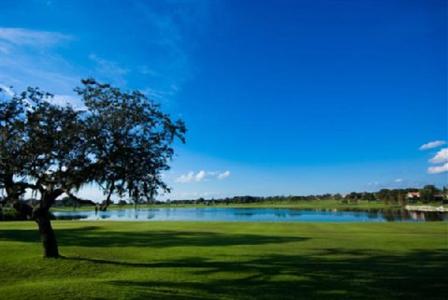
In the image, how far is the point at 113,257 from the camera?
64.0 ft

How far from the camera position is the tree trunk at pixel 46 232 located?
17734 millimetres

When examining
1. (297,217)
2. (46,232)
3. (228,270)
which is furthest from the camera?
(297,217)

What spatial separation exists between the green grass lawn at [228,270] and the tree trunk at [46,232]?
0.70 metres

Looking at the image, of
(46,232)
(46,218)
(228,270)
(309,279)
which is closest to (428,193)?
(228,270)

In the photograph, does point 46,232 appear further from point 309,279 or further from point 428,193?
point 428,193

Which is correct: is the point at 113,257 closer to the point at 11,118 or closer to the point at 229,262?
the point at 229,262

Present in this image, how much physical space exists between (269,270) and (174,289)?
505 cm

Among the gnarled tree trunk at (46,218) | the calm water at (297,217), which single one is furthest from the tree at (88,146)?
the calm water at (297,217)

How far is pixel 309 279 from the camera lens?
552 inches

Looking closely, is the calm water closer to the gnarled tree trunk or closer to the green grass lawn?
the green grass lawn

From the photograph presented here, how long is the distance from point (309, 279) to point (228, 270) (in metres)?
3.53

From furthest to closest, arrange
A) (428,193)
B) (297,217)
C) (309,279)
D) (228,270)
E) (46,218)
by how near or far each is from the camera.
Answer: (428,193) < (297,217) < (46,218) < (228,270) < (309,279)

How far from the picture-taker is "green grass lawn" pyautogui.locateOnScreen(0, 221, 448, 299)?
38.7 feet

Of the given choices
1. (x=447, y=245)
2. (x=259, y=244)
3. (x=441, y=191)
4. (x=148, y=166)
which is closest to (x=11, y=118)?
(x=148, y=166)
